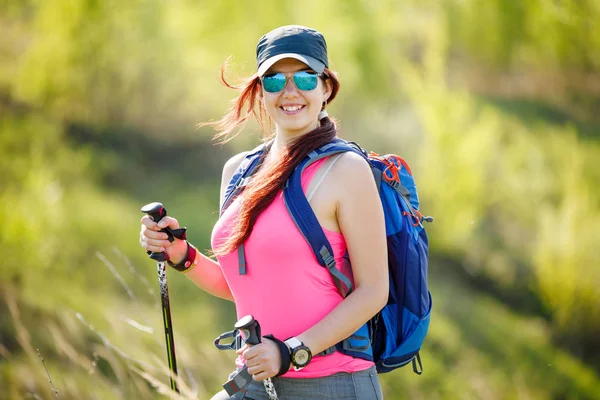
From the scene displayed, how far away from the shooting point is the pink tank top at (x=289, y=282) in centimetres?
153

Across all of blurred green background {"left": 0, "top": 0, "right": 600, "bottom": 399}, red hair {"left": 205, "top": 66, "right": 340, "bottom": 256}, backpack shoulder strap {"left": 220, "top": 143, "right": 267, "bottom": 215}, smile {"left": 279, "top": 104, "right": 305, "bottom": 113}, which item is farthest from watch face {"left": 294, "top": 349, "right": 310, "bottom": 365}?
blurred green background {"left": 0, "top": 0, "right": 600, "bottom": 399}

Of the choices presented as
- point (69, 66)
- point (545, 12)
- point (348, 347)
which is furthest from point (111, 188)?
point (348, 347)

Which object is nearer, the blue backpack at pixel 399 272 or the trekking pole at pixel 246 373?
the trekking pole at pixel 246 373

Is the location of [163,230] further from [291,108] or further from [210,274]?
[291,108]

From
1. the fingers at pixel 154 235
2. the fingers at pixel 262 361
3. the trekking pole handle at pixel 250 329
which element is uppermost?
the fingers at pixel 154 235

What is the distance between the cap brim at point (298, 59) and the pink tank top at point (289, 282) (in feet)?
0.71

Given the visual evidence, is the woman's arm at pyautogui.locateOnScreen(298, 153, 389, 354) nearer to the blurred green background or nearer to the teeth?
the teeth

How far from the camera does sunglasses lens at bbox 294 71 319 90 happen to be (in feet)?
5.40

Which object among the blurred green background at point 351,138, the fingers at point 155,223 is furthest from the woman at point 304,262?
the blurred green background at point 351,138

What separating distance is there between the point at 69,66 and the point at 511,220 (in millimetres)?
5563

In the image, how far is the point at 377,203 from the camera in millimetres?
1535

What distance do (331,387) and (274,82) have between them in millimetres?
661

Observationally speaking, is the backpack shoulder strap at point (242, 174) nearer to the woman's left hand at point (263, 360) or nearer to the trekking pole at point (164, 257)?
the trekking pole at point (164, 257)

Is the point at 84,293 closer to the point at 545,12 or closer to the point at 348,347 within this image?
the point at 348,347
